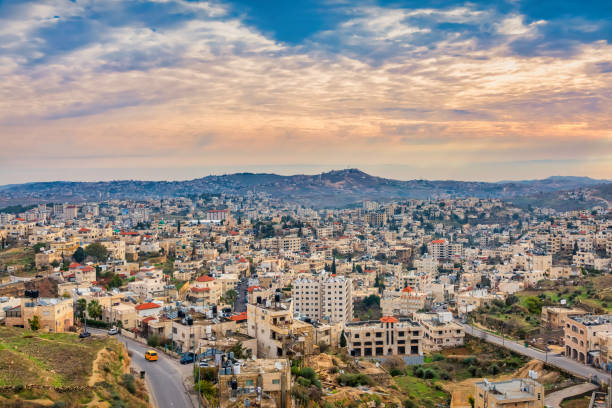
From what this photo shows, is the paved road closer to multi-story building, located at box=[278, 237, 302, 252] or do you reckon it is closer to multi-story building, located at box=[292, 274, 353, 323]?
multi-story building, located at box=[292, 274, 353, 323]

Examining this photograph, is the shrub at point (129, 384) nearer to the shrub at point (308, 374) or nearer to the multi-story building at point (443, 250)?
the shrub at point (308, 374)

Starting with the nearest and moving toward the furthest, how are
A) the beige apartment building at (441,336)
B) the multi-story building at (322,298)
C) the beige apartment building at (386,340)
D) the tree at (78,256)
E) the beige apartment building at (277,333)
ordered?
the beige apartment building at (277,333), the beige apartment building at (386,340), the beige apartment building at (441,336), the multi-story building at (322,298), the tree at (78,256)

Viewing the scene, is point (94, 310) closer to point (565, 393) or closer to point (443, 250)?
point (565, 393)

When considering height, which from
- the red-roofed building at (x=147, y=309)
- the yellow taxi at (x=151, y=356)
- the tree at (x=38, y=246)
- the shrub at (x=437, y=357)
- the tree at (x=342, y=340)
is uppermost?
the tree at (x=38, y=246)

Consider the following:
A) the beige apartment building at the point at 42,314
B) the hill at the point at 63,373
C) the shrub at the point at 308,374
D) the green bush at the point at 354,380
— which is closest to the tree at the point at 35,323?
the beige apartment building at the point at 42,314

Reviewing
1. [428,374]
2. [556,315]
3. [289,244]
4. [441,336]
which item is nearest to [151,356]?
[428,374]

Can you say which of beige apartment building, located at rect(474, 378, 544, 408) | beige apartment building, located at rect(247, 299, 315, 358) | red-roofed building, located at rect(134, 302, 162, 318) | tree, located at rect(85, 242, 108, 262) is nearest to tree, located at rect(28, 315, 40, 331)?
red-roofed building, located at rect(134, 302, 162, 318)

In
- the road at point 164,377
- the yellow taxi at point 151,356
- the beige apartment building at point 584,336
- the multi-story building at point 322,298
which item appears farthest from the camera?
the multi-story building at point 322,298

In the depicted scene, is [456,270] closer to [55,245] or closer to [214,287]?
[214,287]

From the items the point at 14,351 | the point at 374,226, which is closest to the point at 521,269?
the point at 14,351
